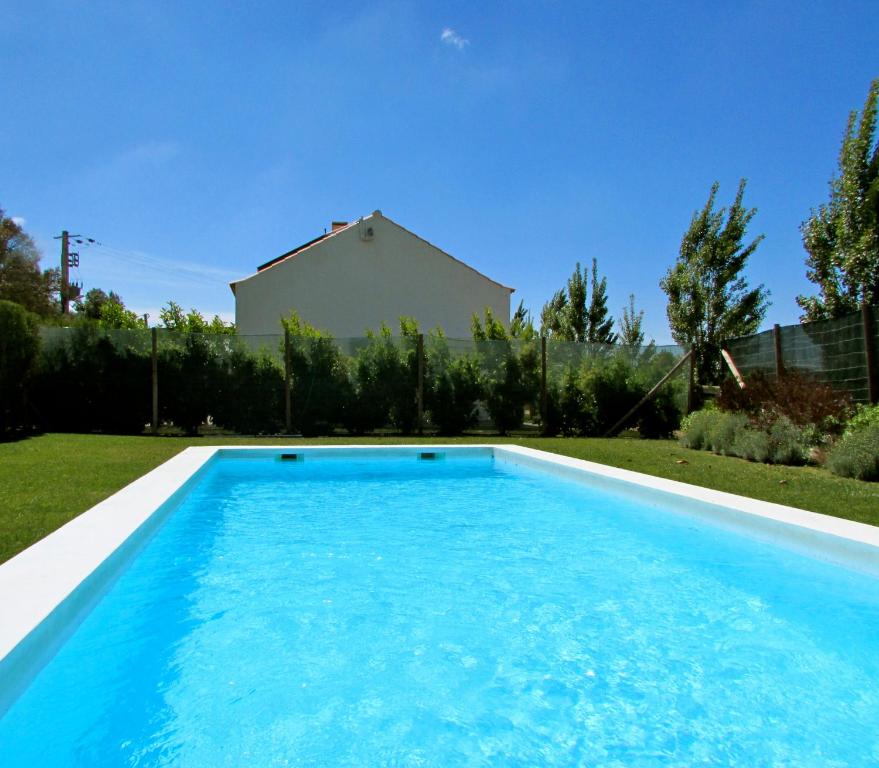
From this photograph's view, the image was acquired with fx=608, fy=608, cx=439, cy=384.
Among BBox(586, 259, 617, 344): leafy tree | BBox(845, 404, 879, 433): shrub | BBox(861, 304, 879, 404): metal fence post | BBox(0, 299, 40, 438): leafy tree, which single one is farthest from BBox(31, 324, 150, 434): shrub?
BBox(586, 259, 617, 344): leafy tree

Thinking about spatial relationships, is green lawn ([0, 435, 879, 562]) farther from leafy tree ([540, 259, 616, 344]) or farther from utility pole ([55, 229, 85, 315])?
utility pole ([55, 229, 85, 315])

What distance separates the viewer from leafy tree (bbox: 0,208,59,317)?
101ft

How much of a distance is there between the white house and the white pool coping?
13.7m

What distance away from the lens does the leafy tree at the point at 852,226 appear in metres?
12.1

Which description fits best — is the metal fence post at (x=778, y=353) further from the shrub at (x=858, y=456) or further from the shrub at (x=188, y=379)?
the shrub at (x=188, y=379)

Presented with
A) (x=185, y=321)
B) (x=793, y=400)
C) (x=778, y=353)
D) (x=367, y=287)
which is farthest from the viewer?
(x=367, y=287)

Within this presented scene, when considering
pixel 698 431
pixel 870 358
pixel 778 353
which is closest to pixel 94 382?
pixel 698 431

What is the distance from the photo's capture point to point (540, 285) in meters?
26.2

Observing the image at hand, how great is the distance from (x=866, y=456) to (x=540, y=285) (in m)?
20.0

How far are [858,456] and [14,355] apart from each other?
13430mm

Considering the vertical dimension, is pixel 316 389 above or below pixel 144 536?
above

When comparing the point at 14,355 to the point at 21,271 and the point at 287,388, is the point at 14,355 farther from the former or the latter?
the point at 21,271

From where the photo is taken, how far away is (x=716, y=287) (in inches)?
666

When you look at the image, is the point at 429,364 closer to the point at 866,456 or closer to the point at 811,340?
the point at 811,340
